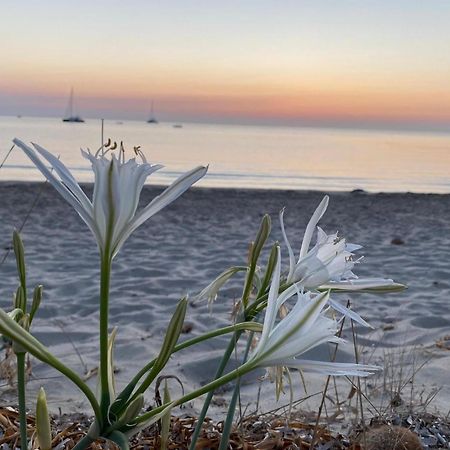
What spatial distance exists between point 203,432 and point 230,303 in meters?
2.67

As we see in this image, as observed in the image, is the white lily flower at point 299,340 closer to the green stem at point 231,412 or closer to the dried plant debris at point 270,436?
the green stem at point 231,412

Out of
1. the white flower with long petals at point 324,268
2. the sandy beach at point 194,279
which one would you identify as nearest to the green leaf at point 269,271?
the white flower with long petals at point 324,268

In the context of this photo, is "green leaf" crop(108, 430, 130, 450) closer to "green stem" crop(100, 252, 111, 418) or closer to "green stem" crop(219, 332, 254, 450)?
"green stem" crop(100, 252, 111, 418)

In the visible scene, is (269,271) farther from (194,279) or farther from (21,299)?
(194,279)

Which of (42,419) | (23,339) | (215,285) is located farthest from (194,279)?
(23,339)

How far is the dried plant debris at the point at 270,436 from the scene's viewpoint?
1492mm

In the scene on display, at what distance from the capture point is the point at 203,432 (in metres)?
1.58

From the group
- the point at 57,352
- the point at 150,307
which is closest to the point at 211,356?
the point at 57,352

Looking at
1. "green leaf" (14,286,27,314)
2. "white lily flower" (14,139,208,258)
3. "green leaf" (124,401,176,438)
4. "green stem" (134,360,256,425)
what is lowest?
"green leaf" (124,401,176,438)

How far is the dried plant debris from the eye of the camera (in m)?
1.49

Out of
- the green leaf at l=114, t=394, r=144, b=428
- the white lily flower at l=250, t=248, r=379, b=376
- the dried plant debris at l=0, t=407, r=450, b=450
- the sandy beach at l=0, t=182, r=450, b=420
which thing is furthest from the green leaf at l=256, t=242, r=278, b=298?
the sandy beach at l=0, t=182, r=450, b=420

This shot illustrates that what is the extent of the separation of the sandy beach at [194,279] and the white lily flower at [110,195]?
2.48 ft

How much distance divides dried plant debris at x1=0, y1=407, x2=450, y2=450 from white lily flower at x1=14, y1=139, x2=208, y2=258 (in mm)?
707

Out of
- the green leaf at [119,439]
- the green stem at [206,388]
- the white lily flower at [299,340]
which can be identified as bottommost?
the green leaf at [119,439]
